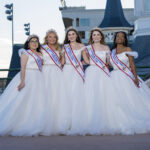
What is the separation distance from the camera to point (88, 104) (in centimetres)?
637

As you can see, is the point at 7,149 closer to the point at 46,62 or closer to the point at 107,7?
the point at 46,62

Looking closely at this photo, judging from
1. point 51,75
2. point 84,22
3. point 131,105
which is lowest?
point 131,105

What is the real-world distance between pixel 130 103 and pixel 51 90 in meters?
1.40

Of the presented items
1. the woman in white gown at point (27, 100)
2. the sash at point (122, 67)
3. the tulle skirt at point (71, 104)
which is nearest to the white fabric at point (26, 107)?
the woman in white gown at point (27, 100)

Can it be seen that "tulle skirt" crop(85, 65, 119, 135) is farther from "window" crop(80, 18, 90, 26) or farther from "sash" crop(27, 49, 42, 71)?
"window" crop(80, 18, 90, 26)

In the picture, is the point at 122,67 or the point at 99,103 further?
the point at 122,67

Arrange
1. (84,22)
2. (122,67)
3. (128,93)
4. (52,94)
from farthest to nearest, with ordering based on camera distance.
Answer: (84,22) < (122,67) < (128,93) < (52,94)

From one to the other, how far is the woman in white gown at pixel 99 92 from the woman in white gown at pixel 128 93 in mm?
145

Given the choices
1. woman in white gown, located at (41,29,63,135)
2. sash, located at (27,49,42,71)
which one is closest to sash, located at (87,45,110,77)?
woman in white gown, located at (41,29,63,135)

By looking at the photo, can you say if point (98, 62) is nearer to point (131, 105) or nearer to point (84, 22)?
point (131, 105)

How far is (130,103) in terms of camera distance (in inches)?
262

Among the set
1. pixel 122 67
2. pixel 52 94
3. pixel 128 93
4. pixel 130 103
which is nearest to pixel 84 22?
pixel 122 67

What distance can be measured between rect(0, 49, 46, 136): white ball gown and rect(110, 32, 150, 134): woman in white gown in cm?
133

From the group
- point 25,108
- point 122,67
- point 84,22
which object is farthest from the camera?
point 84,22
